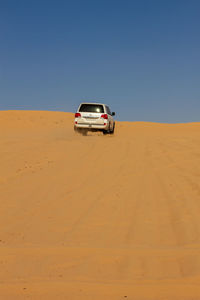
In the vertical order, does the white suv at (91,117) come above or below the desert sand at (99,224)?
above

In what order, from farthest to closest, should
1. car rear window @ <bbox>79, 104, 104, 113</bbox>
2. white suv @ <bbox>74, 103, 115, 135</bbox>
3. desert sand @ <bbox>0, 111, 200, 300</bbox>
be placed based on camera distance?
car rear window @ <bbox>79, 104, 104, 113</bbox>, white suv @ <bbox>74, 103, 115, 135</bbox>, desert sand @ <bbox>0, 111, 200, 300</bbox>

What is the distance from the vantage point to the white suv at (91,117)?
55.6 ft

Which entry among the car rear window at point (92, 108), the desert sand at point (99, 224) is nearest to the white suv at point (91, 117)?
the car rear window at point (92, 108)

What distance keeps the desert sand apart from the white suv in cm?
665

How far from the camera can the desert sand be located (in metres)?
3.37

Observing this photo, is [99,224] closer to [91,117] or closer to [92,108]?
[91,117]

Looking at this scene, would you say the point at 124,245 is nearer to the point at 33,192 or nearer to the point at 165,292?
the point at 165,292

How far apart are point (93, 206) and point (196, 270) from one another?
2678mm

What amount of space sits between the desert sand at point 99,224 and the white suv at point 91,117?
665 centimetres

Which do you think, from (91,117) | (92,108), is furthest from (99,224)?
(92,108)

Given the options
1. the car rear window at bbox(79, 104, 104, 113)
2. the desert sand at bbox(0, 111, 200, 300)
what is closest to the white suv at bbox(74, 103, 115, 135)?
the car rear window at bbox(79, 104, 104, 113)

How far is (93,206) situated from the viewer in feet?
19.7

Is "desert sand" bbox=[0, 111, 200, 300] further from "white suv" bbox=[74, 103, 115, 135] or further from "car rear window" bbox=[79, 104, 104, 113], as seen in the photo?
"car rear window" bbox=[79, 104, 104, 113]

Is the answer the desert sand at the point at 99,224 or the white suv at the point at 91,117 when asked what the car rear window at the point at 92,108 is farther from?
the desert sand at the point at 99,224
